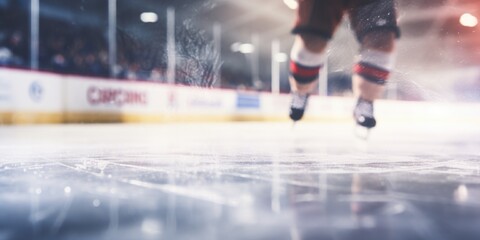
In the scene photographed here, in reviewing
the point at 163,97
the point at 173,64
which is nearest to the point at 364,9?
the point at 173,64

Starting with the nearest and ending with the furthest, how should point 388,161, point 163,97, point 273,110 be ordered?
point 388,161 < point 163,97 < point 273,110

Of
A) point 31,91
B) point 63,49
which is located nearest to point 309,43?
point 31,91

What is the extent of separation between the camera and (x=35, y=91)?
18.6 ft

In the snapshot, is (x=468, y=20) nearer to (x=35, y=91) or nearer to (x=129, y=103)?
(x=35, y=91)

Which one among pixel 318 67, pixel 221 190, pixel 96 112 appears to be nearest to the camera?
pixel 221 190

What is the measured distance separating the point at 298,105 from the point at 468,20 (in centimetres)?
72

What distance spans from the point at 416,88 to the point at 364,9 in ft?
1.58

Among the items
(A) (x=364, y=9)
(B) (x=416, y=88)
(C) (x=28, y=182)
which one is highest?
(A) (x=364, y=9)

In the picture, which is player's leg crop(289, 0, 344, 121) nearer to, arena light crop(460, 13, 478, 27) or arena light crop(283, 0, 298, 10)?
arena light crop(283, 0, 298, 10)

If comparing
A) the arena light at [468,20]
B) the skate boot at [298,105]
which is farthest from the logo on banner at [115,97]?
the arena light at [468,20]

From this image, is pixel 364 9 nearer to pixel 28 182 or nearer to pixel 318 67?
pixel 318 67

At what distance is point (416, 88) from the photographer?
73.4 inches

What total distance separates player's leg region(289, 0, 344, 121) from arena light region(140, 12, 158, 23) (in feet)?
1.70

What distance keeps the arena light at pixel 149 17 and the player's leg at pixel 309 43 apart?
1.70 ft
